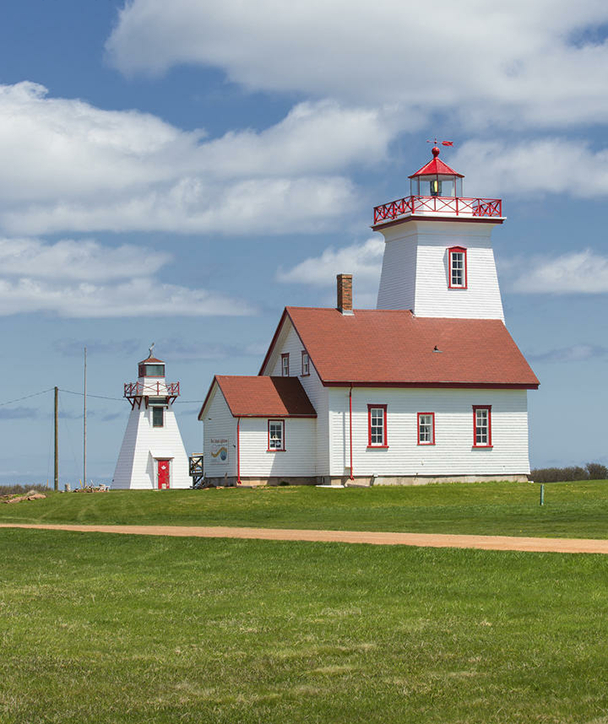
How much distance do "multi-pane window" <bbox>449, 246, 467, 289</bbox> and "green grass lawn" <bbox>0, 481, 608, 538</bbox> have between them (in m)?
9.98

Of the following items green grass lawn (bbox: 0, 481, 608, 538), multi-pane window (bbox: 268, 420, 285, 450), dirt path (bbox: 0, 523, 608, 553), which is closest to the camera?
dirt path (bbox: 0, 523, 608, 553)

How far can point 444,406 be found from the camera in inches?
1877

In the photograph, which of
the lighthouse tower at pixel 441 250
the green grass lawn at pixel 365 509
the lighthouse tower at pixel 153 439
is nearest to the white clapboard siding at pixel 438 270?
the lighthouse tower at pixel 441 250

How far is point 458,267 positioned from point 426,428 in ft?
27.0

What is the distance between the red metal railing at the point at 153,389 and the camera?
6197 cm

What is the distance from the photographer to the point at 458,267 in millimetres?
51094

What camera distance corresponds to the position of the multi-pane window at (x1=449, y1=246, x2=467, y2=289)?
50938 mm

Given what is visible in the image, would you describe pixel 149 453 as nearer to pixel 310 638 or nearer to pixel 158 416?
pixel 158 416

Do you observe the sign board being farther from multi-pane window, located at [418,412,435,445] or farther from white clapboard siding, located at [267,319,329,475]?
multi-pane window, located at [418,412,435,445]

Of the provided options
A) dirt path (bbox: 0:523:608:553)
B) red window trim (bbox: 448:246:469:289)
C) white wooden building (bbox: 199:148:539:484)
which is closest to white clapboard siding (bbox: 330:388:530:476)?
white wooden building (bbox: 199:148:539:484)

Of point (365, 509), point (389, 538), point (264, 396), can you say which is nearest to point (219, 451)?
point (264, 396)

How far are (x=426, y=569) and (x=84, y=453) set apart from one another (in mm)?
51994

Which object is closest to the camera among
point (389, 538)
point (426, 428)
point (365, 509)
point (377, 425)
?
point (389, 538)

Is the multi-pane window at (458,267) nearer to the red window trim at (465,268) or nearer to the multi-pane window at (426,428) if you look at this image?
the red window trim at (465,268)
